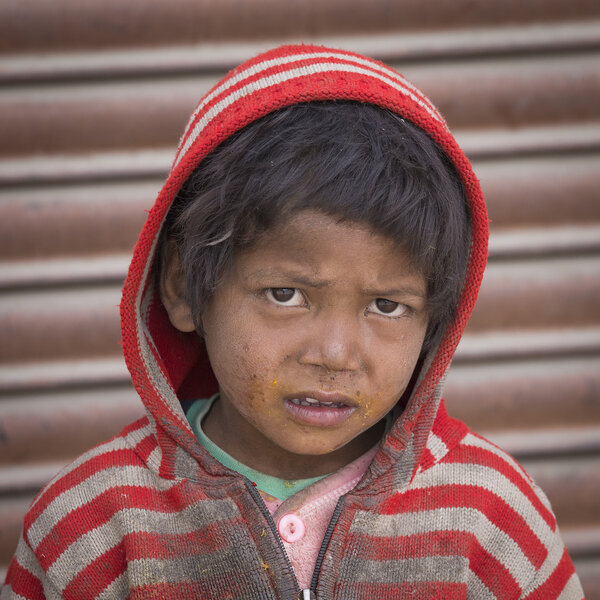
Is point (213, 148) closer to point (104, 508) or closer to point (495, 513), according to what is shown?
point (104, 508)

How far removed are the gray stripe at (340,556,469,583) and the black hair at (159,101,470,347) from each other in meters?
0.51

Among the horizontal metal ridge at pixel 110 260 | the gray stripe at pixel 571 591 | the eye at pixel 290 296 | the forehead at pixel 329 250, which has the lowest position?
the gray stripe at pixel 571 591

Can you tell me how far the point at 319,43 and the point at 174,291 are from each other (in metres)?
0.98

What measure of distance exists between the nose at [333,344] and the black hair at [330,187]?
18cm

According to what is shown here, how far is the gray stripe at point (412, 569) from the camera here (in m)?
1.35

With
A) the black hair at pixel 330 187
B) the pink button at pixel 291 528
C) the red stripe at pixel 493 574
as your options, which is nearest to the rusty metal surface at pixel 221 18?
the black hair at pixel 330 187

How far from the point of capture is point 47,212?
204cm

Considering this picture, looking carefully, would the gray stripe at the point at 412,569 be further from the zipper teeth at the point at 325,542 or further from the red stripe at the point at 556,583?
the red stripe at the point at 556,583

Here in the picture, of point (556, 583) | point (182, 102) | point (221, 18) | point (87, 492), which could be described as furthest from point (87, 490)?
point (221, 18)

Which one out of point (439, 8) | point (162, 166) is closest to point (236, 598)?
point (162, 166)

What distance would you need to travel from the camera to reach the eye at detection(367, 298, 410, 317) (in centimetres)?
129

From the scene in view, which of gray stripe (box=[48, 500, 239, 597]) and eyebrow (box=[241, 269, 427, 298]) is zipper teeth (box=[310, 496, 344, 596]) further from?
eyebrow (box=[241, 269, 427, 298])

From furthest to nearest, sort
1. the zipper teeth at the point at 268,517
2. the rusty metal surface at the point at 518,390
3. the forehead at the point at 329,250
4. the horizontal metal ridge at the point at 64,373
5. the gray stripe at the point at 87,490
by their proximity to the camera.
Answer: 1. the rusty metal surface at the point at 518,390
2. the horizontal metal ridge at the point at 64,373
3. the gray stripe at the point at 87,490
4. the zipper teeth at the point at 268,517
5. the forehead at the point at 329,250

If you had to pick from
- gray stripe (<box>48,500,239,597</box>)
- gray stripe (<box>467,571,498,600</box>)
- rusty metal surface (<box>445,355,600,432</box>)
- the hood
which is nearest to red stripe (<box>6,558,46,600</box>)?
gray stripe (<box>48,500,239,597</box>)
